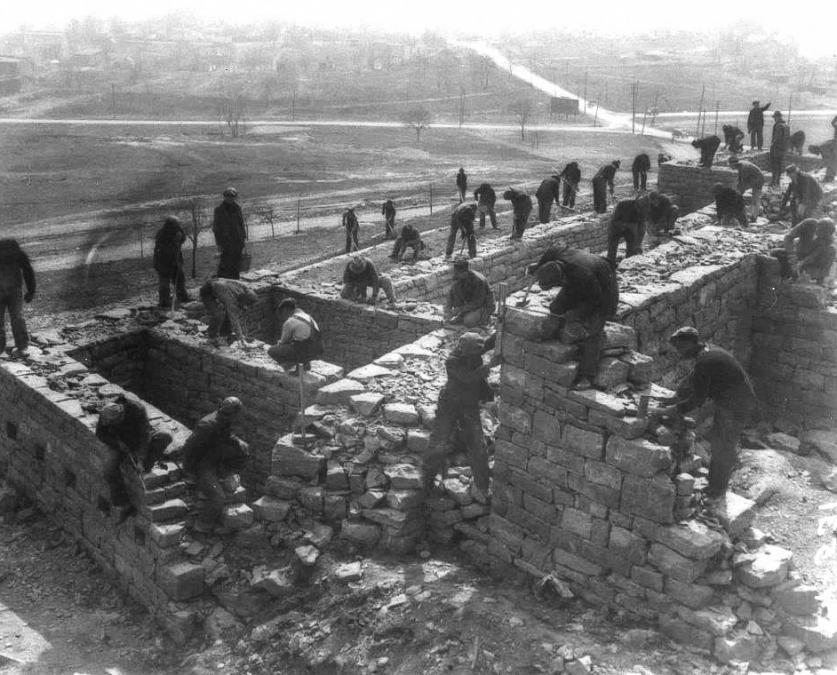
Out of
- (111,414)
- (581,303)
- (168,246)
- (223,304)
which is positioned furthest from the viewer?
(168,246)

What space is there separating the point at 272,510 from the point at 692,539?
407 centimetres

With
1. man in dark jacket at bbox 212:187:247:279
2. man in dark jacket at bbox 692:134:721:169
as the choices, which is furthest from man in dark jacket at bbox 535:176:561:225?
man in dark jacket at bbox 212:187:247:279

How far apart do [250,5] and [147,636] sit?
133380mm

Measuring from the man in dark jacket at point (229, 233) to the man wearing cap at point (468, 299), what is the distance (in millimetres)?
4116

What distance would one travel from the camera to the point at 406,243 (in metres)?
18.7

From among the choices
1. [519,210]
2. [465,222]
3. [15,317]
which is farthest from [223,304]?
[519,210]

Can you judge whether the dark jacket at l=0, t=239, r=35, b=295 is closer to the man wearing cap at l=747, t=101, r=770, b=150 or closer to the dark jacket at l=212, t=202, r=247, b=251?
the dark jacket at l=212, t=202, r=247, b=251

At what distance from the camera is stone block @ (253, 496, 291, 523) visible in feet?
28.0

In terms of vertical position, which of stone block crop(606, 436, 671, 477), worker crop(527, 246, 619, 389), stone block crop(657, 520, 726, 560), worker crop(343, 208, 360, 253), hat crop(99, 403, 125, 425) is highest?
worker crop(527, 246, 619, 389)

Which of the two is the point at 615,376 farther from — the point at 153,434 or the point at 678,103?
the point at 678,103

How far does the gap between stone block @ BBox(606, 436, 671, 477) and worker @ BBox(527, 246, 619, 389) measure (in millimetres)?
575

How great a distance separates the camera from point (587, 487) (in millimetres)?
7234

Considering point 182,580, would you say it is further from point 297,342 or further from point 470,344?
point 470,344

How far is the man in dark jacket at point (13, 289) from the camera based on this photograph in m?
11.4
